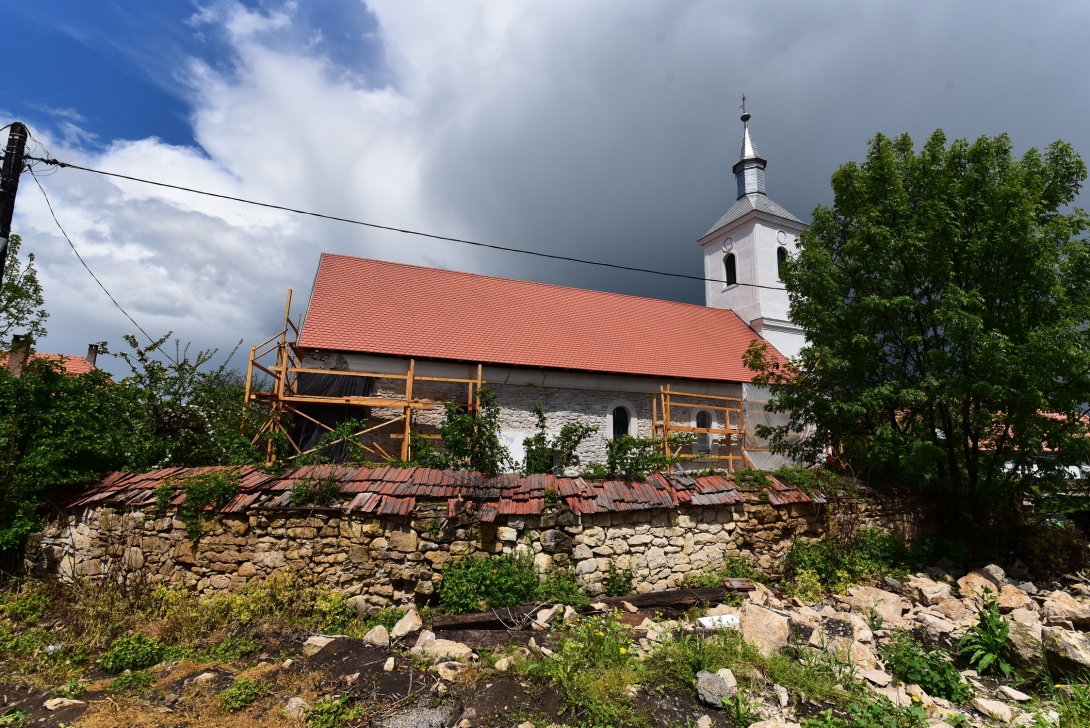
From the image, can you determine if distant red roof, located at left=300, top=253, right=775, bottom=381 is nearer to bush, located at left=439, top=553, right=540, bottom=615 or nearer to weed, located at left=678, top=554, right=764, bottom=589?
bush, located at left=439, top=553, right=540, bottom=615

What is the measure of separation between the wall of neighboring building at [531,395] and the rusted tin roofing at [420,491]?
222 inches

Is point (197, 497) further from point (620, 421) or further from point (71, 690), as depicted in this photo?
point (620, 421)

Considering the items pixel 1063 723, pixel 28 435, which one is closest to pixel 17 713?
pixel 28 435

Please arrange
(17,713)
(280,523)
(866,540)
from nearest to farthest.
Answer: (17,713)
(280,523)
(866,540)

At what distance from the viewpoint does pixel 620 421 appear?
51.7ft

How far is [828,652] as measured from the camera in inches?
219

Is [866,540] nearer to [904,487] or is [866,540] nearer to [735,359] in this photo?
[904,487]

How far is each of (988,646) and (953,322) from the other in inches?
172

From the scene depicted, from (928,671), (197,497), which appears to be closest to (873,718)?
(928,671)

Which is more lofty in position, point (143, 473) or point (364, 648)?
point (143, 473)

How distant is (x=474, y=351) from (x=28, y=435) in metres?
8.88

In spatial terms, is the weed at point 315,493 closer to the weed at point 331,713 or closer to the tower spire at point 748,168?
the weed at point 331,713

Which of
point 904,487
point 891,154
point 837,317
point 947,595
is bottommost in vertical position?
point 947,595

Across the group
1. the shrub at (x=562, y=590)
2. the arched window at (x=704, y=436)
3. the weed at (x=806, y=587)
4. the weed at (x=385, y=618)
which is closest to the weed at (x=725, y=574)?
the weed at (x=806, y=587)
